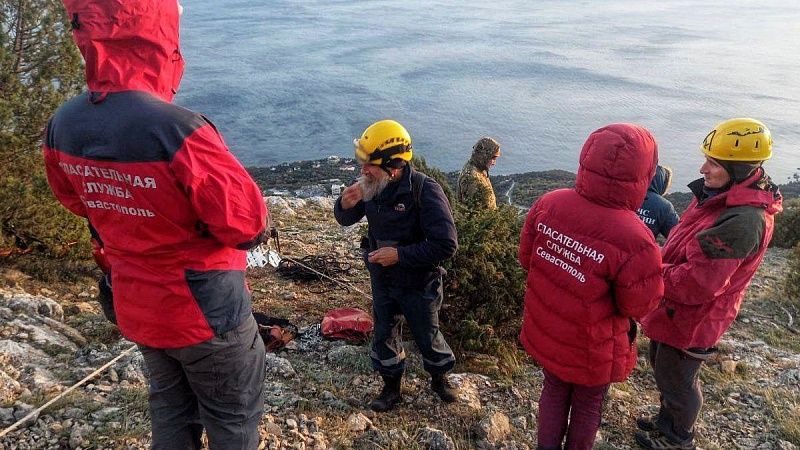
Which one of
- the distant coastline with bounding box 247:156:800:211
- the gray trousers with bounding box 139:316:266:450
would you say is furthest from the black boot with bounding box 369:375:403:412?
the distant coastline with bounding box 247:156:800:211

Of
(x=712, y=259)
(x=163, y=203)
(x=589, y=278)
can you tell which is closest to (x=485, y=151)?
(x=712, y=259)

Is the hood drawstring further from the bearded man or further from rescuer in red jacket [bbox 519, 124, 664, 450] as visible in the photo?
rescuer in red jacket [bbox 519, 124, 664, 450]

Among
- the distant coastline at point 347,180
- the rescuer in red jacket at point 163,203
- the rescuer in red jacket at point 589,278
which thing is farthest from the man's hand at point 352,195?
the distant coastline at point 347,180

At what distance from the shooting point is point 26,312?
465cm

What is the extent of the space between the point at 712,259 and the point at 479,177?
11.8 ft

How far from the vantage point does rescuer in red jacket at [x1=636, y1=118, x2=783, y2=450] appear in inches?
119

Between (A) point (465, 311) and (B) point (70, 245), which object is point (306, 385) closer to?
(A) point (465, 311)

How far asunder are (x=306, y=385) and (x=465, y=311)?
1662mm

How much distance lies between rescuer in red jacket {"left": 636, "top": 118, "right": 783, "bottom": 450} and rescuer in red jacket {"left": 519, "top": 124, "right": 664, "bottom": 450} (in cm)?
43

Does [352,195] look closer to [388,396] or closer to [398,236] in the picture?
[398,236]

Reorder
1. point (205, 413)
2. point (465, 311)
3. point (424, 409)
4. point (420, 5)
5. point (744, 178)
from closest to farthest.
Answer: point (205, 413)
point (744, 178)
point (424, 409)
point (465, 311)
point (420, 5)

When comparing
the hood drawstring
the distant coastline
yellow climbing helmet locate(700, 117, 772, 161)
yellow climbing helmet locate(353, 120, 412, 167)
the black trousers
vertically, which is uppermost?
the hood drawstring

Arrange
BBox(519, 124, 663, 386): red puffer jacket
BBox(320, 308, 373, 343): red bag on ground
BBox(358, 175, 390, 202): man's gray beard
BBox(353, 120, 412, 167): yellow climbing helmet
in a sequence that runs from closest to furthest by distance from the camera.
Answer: BBox(519, 124, 663, 386): red puffer jacket, BBox(353, 120, 412, 167): yellow climbing helmet, BBox(358, 175, 390, 202): man's gray beard, BBox(320, 308, 373, 343): red bag on ground

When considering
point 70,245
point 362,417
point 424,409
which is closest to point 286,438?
point 362,417
